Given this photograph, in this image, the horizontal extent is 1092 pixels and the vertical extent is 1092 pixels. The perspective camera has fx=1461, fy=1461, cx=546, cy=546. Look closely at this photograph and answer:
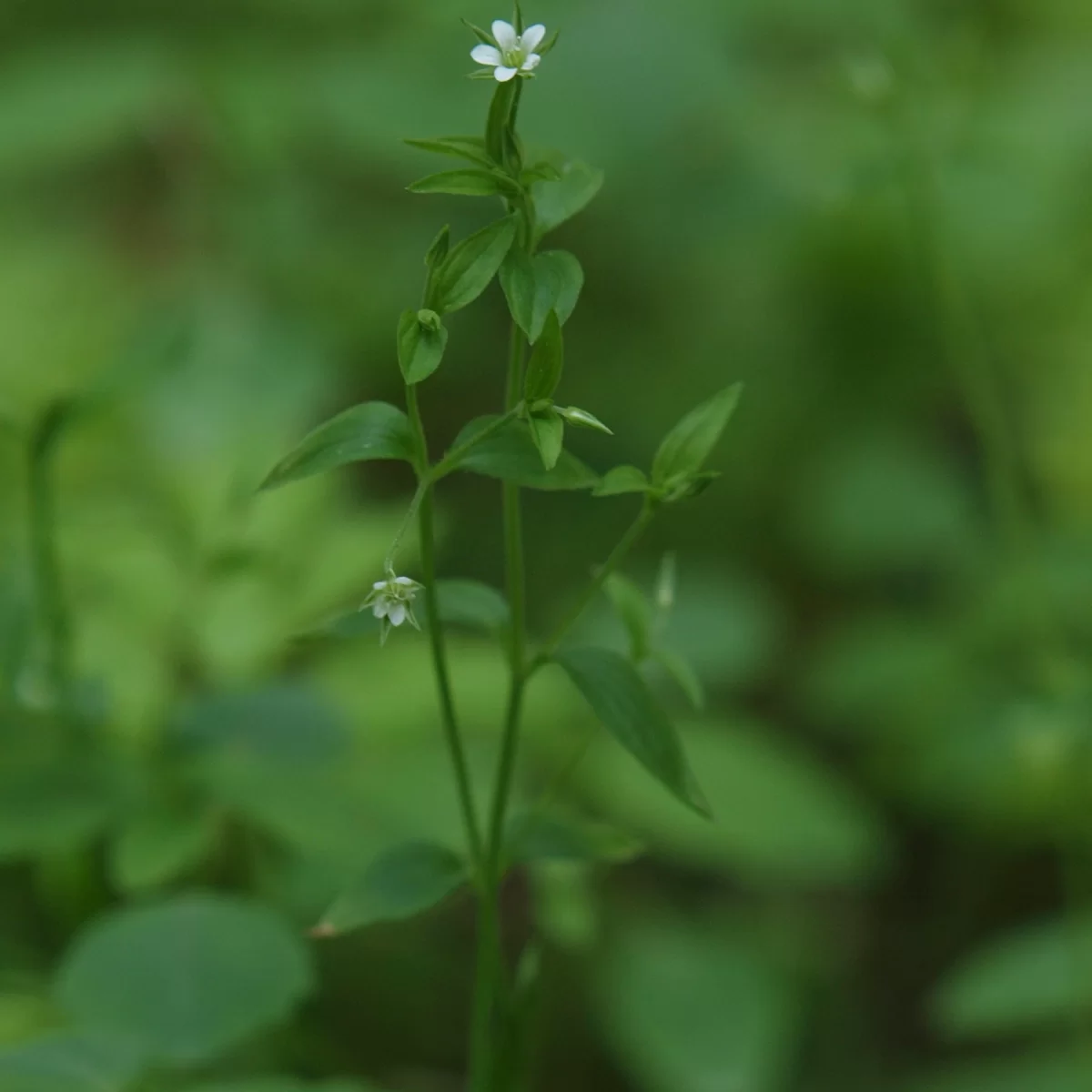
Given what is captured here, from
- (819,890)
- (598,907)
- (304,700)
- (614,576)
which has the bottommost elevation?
(819,890)

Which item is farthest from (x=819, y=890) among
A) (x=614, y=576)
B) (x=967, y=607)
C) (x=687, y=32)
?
(x=614, y=576)

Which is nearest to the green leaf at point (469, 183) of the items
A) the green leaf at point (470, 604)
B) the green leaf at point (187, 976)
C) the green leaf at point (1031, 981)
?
the green leaf at point (470, 604)

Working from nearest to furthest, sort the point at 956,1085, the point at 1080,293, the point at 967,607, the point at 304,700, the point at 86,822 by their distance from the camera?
the point at 86,822 < the point at 304,700 < the point at 956,1085 < the point at 967,607 < the point at 1080,293

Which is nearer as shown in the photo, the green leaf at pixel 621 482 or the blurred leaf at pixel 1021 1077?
the green leaf at pixel 621 482

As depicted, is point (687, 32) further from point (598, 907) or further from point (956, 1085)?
point (956, 1085)

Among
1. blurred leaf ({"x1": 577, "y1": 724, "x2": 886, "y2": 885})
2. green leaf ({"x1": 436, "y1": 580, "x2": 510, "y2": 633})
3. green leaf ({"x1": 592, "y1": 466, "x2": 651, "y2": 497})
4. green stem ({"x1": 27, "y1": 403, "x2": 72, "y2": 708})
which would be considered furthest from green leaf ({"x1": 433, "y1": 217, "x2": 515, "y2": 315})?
blurred leaf ({"x1": 577, "y1": 724, "x2": 886, "y2": 885})

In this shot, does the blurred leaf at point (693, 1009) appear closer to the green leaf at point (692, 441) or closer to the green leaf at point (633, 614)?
the green leaf at point (633, 614)
